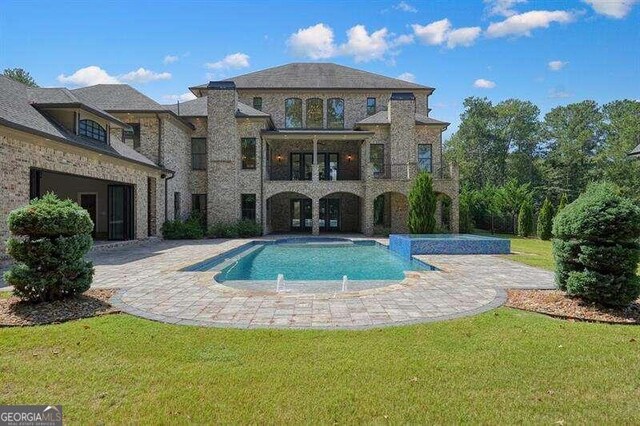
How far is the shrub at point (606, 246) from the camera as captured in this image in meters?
6.05

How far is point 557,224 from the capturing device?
22.4 feet

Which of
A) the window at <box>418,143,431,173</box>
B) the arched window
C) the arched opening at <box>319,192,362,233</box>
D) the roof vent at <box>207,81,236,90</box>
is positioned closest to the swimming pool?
the arched opening at <box>319,192,362,233</box>

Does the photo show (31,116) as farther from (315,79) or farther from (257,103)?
(315,79)

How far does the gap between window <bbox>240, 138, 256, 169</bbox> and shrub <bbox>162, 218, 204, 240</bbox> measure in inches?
197

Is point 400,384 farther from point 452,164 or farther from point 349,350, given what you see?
point 452,164

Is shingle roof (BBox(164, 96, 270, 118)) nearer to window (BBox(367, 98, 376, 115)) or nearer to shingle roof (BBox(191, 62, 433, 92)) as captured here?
shingle roof (BBox(191, 62, 433, 92))

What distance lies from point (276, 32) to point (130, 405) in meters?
14.7

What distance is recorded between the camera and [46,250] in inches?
246

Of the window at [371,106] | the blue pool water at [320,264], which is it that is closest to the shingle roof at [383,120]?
the window at [371,106]

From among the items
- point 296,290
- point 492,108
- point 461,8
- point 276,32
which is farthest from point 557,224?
point 492,108

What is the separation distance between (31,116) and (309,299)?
493 inches

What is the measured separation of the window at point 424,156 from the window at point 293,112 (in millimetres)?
8839

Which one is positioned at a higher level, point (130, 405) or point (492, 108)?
point (492, 108)

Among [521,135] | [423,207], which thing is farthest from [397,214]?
[521,135]
